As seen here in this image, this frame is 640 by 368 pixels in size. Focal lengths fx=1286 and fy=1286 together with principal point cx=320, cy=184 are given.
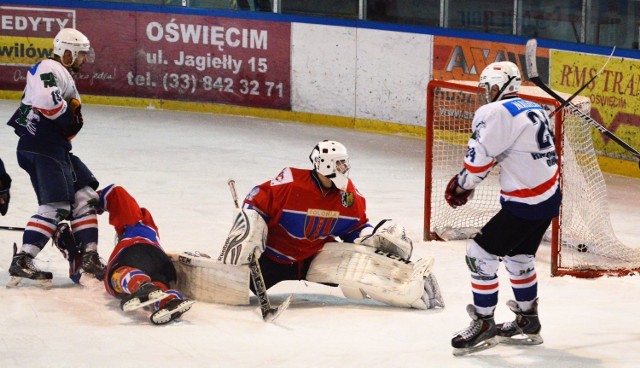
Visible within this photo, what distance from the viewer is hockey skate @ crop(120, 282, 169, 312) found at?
543 centimetres

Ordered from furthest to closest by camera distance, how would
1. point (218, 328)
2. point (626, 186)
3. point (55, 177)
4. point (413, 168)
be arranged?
point (413, 168) < point (626, 186) < point (55, 177) < point (218, 328)

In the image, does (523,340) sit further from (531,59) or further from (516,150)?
(531,59)

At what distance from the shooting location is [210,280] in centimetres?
580

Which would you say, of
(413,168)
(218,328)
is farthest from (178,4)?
(218,328)

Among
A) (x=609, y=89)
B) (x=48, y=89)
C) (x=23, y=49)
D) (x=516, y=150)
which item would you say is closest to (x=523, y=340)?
(x=516, y=150)

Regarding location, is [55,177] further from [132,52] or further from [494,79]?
[132,52]

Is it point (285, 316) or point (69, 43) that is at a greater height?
point (69, 43)

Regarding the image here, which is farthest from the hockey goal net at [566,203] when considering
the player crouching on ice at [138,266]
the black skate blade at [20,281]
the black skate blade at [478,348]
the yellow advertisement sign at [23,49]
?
the yellow advertisement sign at [23,49]

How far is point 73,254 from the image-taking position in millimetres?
6266

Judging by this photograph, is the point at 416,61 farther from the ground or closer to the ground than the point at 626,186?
farther from the ground

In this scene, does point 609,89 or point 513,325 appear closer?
point 513,325

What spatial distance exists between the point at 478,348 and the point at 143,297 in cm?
144

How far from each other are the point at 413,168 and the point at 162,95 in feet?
10.7

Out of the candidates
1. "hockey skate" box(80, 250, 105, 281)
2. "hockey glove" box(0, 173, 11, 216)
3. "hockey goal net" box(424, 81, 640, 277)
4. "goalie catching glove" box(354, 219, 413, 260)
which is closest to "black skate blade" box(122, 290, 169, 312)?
"hockey skate" box(80, 250, 105, 281)
